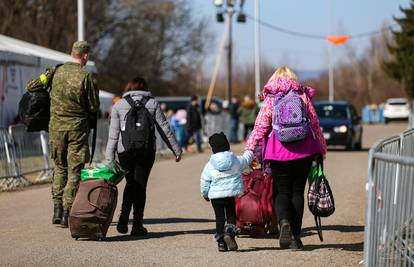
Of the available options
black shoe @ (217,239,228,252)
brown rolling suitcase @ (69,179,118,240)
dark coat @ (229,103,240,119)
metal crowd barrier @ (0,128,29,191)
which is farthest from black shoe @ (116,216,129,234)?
dark coat @ (229,103,240,119)

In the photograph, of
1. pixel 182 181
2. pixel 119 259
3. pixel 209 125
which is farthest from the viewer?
pixel 209 125

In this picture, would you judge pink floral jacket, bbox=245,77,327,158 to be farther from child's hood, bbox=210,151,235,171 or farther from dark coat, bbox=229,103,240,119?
dark coat, bbox=229,103,240,119

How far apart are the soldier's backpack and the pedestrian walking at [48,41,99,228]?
0.52ft

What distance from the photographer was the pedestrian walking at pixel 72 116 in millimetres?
10719

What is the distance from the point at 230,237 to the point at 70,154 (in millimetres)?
2446

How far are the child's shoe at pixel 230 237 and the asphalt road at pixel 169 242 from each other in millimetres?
109

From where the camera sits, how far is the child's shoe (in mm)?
9125

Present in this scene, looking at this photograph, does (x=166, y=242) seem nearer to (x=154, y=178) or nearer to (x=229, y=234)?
(x=229, y=234)

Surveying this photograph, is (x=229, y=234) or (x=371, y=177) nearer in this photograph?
(x=371, y=177)

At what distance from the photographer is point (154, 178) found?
19.2m

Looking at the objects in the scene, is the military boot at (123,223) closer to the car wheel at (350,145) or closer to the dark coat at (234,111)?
the car wheel at (350,145)

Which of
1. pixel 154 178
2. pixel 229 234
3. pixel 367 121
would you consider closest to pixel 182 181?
pixel 154 178

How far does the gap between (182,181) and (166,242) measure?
841cm

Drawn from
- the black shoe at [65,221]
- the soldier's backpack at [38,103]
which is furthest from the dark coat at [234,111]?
the black shoe at [65,221]
